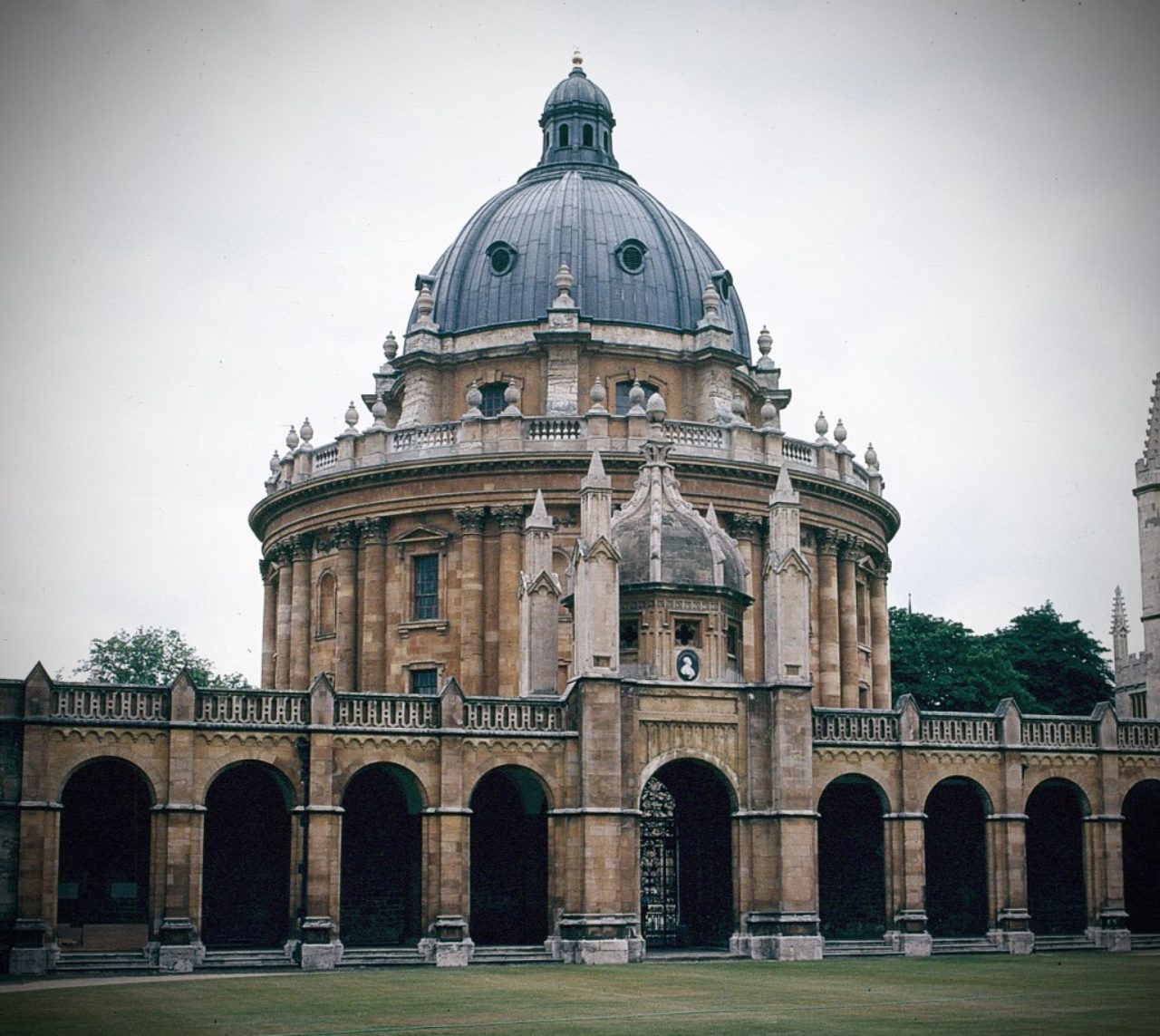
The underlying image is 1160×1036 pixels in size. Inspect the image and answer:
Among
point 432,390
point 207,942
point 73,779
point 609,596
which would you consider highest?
point 432,390

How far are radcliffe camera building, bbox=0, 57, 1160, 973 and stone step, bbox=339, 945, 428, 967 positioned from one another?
0.17 meters

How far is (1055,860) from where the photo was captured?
5803cm

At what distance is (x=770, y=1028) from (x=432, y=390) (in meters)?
46.7

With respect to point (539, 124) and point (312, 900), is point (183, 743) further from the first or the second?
point (539, 124)

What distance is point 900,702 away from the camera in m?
54.3

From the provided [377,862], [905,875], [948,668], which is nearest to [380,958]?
[377,862]

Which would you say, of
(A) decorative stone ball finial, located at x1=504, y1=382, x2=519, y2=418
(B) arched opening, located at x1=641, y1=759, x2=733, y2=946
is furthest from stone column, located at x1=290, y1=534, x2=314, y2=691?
(B) arched opening, located at x1=641, y1=759, x2=733, y2=946

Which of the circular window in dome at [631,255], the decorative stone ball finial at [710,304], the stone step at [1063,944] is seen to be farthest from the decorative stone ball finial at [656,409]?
the stone step at [1063,944]

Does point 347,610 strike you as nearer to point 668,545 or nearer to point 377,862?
point 377,862

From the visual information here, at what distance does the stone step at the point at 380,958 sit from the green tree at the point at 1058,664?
48.6 m

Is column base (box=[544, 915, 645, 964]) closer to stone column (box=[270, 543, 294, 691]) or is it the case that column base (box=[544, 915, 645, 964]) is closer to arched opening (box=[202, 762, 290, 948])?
arched opening (box=[202, 762, 290, 948])

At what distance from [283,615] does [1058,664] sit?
134 feet

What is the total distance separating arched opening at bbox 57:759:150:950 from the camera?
2063 inches

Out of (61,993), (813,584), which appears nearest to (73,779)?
(61,993)
